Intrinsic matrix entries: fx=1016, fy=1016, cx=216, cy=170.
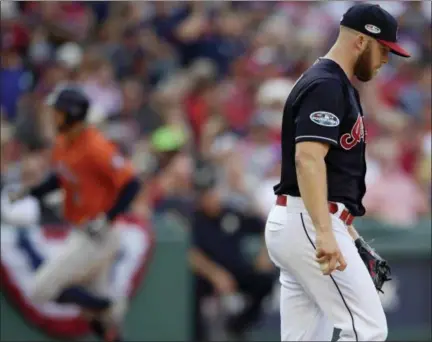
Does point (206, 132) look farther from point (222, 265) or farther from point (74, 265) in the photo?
point (74, 265)

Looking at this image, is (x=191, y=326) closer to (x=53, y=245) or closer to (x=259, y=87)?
(x=53, y=245)

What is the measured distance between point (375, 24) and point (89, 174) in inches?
136

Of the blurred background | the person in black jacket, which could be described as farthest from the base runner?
the person in black jacket

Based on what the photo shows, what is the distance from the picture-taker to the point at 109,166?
7.54 metres

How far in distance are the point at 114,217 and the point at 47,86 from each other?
9.34ft

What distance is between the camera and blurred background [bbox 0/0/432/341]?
8727mm

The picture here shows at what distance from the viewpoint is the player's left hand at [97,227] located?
7613 mm

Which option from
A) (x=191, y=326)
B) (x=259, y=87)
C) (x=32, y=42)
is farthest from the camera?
(x=259, y=87)

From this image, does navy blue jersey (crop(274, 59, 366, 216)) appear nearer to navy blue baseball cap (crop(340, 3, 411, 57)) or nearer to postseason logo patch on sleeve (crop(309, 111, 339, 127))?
postseason logo patch on sleeve (crop(309, 111, 339, 127))

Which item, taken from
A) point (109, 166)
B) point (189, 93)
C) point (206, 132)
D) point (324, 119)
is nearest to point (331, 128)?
point (324, 119)

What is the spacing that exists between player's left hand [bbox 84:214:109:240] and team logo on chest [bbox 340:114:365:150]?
330cm

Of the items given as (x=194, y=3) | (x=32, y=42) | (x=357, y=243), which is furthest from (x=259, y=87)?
(x=357, y=243)

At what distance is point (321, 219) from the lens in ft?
14.3

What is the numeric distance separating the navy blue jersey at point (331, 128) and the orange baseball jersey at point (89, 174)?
295cm
